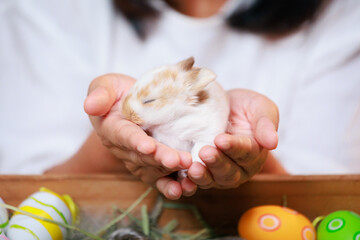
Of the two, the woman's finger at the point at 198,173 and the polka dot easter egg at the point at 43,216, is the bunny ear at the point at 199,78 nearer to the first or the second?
the woman's finger at the point at 198,173

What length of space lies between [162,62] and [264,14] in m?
0.45

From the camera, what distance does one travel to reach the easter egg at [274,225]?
0.79 meters

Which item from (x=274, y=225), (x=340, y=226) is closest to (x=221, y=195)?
(x=274, y=225)

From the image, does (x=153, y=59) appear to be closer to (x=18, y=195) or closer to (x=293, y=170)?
(x=293, y=170)

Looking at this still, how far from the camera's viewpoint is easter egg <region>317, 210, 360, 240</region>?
782 millimetres

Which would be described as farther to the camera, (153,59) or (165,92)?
(153,59)

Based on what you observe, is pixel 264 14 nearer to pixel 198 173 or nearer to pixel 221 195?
pixel 221 195

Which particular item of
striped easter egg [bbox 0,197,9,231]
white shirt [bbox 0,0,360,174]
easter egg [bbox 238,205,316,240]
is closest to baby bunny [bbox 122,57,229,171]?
easter egg [bbox 238,205,316,240]

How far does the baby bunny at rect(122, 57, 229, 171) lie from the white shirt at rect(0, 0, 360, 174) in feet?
2.48

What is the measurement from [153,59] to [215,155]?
41.5 inches

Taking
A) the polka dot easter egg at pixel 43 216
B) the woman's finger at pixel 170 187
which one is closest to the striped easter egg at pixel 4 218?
the polka dot easter egg at pixel 43 216

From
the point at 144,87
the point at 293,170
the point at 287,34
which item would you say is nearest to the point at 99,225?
the point at 144,87

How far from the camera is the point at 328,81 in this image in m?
1.52

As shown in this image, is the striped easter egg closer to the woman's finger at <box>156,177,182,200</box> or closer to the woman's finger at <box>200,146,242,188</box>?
the woman's finger at <box>156,177,182,200</box>
